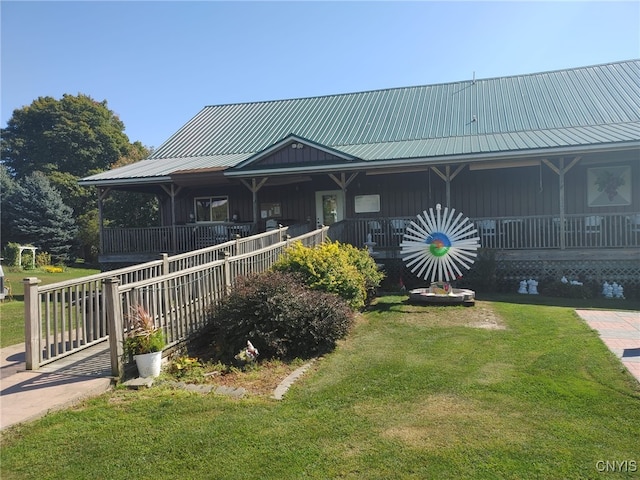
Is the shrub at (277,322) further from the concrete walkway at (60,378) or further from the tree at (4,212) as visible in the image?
the tree at (4,212)

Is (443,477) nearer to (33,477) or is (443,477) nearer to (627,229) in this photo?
(33,477)

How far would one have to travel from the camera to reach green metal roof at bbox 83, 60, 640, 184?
13.4 metres

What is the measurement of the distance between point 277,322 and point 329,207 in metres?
10.7

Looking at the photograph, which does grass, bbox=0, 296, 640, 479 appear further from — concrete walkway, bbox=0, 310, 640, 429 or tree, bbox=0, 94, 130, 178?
tree, bbox=0, 94, 130, 178

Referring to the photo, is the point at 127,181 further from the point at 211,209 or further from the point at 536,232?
the point at 536,232

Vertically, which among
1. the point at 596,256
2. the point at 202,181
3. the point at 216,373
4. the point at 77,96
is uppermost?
the point at 77,96

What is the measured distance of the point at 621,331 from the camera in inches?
270

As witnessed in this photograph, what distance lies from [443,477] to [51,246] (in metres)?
32.4

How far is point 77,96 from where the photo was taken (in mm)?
50969

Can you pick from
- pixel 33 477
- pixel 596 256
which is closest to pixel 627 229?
pixel 596 256

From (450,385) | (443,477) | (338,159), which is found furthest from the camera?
(338,159)

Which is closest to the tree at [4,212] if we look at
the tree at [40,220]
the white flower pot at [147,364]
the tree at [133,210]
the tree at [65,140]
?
the tree at [40,220]

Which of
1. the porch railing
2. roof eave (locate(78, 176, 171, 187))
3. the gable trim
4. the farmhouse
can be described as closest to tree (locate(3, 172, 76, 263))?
the farmhouse

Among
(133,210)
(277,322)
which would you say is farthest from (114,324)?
(133,210)
